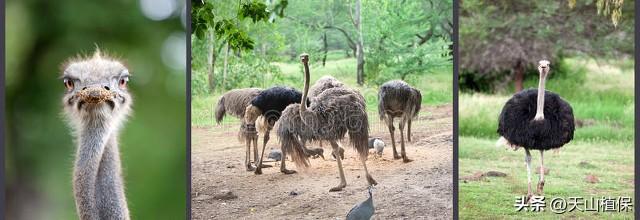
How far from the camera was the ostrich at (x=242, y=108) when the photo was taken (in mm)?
7031

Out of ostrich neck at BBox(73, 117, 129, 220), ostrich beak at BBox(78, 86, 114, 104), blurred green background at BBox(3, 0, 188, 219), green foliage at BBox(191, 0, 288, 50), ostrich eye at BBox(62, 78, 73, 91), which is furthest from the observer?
green foliage at BBox(191, 0, 288, 50)


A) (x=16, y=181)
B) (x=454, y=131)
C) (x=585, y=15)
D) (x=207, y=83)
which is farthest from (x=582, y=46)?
(x=16, y=181)

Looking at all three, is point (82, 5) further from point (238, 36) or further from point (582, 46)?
point (582, 46)

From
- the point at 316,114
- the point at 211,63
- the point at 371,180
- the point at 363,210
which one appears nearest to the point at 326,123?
the point at 316,114

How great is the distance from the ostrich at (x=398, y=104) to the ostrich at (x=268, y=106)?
60 cm

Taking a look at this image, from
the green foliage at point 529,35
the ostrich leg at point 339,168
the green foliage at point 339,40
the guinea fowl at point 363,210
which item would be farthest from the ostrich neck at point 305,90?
the green foliage at point 529,35

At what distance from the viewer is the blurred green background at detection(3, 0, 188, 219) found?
6.80 m

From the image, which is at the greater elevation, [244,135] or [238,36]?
[238,36]

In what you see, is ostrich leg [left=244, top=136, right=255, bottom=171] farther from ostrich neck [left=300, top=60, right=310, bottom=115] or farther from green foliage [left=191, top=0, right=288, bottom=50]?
green foliage [left=191, top=0, right=288, bottom=50]

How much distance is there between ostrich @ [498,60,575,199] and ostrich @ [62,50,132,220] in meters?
2.80

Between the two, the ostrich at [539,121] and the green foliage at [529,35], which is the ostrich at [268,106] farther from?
the ostrich at [539,121]

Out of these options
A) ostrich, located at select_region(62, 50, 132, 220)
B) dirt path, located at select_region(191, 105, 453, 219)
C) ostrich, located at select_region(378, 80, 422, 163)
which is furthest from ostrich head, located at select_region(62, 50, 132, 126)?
ostrich, located at select_region(378, 80, 422, 163)

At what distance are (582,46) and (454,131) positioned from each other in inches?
44.9

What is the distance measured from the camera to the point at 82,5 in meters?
7.07
